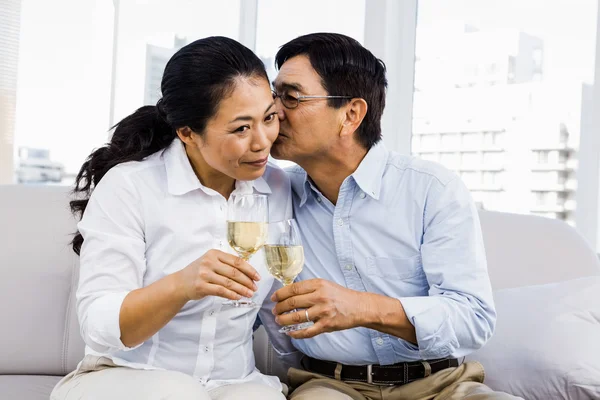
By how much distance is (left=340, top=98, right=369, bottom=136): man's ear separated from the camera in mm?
2033

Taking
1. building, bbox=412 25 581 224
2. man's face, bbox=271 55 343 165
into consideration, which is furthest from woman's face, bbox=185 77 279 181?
building, bbox=412 25 581 224

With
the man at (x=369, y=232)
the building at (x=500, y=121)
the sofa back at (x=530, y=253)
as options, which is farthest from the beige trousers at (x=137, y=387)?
the building at (x=500, y=121)

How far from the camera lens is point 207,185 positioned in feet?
6.25

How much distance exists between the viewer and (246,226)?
155 centimetres

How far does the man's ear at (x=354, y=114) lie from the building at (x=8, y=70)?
354 centimetres

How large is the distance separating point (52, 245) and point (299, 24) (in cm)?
254

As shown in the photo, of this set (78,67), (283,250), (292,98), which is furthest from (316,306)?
(78,67)

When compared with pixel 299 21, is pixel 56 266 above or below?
below

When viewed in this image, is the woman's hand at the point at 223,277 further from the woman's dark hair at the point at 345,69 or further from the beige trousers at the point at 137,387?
the woman's dark hair at the point at 345,69

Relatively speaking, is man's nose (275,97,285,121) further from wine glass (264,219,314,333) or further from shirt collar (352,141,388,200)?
wine glass (264,219,314,333)

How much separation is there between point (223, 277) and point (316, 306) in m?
0.23

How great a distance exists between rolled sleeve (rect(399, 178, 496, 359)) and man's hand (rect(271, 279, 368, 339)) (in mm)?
176

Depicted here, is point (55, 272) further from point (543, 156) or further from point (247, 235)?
point (543, 156)

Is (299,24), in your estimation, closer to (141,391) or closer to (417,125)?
(417,125)
